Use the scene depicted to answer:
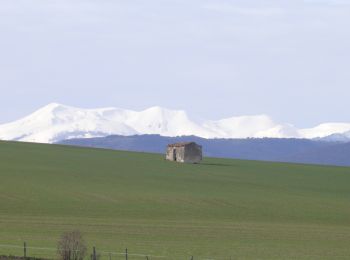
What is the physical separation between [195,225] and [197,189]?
31721 millimetres

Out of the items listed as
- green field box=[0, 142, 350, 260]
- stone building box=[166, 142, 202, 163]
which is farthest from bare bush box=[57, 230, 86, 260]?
stone building box=[166, 142, 202, 163]

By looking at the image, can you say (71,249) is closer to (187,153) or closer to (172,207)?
(172,207)

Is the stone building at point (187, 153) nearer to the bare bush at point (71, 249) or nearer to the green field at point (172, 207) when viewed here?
the green field at point (172, 207)

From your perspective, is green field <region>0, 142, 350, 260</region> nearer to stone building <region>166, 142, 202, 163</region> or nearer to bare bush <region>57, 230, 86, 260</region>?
stone building <region>166, 142, 202, 163</region>

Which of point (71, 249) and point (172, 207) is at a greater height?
point (172, 207)

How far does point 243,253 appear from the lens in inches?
2731

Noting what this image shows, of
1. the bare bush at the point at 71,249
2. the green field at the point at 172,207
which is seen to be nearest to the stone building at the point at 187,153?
the green field at the point at 172,207

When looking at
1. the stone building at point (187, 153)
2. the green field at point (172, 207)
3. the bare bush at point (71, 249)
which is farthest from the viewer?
the stone building at point (187, 153)

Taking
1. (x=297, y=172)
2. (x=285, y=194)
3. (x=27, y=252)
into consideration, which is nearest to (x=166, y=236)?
(x=27, y=252)

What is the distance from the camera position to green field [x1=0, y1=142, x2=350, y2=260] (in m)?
73.2

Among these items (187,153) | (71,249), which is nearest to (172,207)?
(71,249)

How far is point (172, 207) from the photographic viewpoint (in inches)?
3979

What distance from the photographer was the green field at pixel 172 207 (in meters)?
73.2

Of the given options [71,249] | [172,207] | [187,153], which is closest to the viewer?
[71,249]
